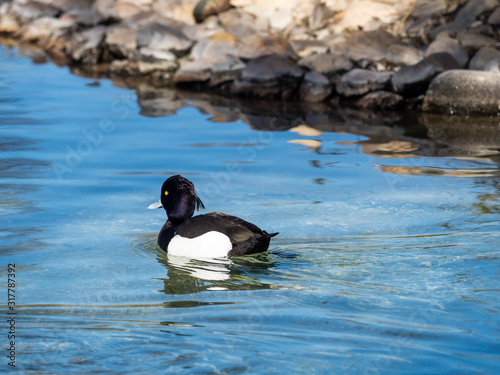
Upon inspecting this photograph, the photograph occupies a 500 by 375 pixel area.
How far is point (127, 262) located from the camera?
6691mm

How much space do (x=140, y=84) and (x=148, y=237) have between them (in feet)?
30.0

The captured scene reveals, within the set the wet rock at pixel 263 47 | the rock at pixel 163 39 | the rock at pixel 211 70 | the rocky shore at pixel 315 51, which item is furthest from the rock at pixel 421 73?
the rock at pixel 163 39

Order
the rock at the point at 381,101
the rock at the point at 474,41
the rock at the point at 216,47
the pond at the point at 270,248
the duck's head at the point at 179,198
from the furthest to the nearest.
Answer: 1. the rock at the point at 216,47
2. the rock at the point at 474,41
3. the rock at the point at 381,101
4. the duck's head at the point at 179,198
5. the pond at the point at 270,248

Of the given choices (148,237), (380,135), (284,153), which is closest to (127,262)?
Result: (148,237)

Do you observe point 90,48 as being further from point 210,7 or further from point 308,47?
point 308,47

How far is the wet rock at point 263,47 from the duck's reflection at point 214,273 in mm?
9020

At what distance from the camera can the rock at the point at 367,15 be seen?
15.4 meters

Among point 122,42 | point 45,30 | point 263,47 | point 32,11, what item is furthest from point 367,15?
point 32,11

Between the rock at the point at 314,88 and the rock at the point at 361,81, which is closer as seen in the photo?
the rock at the point at 361,81

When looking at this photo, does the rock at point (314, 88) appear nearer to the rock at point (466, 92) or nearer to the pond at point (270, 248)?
the pond at point (270, 248)

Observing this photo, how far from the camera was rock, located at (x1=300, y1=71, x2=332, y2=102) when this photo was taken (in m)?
13.9

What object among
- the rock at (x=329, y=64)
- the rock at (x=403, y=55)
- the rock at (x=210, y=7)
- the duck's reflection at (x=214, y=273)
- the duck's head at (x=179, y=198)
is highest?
the rock at (x=210, y=7)

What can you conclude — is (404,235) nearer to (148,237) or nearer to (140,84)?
(148,237)
